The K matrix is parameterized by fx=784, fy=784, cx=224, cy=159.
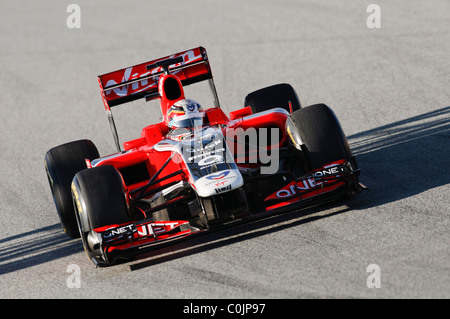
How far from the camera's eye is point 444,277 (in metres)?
→ 6.72

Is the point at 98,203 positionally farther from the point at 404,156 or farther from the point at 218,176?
the point at 404,156

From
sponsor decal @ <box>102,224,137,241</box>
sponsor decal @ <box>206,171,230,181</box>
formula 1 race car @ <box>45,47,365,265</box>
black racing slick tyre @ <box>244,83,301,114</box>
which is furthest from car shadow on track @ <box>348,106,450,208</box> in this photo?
sponsor decal @ <box>102,224,137,241</box>

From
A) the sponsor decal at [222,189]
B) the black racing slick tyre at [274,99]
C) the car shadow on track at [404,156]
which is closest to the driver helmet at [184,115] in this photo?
the black racing slick tyre at [274,99]

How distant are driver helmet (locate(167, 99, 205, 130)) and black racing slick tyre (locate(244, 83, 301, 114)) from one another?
147cm

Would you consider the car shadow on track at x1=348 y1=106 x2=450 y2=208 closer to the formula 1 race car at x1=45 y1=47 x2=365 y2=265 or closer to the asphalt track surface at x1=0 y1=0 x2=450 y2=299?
the asphalt track surface at x1=0 y1=0 x2=450 y2=299

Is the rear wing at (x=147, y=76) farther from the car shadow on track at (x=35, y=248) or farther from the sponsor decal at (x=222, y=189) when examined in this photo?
the sponsor decal at (x=222, y=189)

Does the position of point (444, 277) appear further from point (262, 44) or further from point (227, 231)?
point (262, 44)

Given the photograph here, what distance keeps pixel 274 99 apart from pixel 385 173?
7.13 ft

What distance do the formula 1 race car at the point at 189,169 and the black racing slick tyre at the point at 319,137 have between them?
1 cm

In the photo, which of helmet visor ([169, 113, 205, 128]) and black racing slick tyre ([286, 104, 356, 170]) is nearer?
black racing slick tyre ([286, 104, 356, 170])

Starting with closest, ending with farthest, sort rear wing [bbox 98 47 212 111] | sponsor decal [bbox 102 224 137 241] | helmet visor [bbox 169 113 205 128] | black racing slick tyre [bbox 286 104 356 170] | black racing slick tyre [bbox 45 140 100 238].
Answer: sponsor decal [bbox 102 224 137 241] → black racing slick tyre [bbox 286 104 356 170] → black racing slick tyre [bbox 45 140 100 238] → helmet visor [bbox 169 113 205 128] → rear wing [bbox 98 47 212 111]

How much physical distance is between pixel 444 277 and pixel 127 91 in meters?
5.72

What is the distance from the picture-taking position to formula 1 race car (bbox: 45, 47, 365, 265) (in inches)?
335
